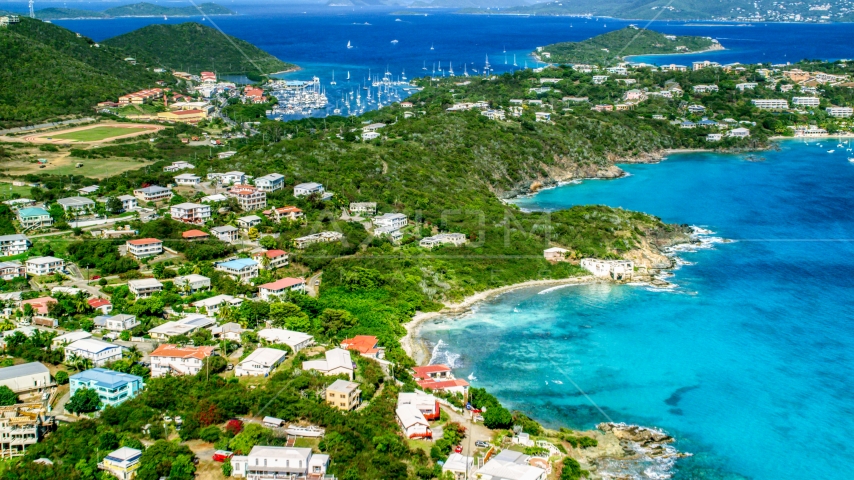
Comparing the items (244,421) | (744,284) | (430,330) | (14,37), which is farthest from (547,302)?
(14,37)

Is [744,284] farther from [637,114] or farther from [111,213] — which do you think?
[637,114]

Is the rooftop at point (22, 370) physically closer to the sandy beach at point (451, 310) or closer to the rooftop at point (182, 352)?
the rooftop at point (182, 352)

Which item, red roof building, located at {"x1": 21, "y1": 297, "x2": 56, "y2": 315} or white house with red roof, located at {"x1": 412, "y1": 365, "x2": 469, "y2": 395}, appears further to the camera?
red roof building, located at {"x1": 21, "y1": 297, "x2": 56, "y2": 315}

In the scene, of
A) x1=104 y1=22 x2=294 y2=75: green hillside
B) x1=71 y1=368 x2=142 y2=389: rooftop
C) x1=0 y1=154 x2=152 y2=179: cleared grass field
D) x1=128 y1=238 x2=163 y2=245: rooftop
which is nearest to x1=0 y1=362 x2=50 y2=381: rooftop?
x1=71 y1=368 x2=142 y2=389: rooftop

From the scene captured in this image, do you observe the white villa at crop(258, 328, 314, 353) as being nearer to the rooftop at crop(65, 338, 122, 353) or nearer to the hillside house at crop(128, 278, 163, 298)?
the rooftop at crop(65, 338, 122, 353)

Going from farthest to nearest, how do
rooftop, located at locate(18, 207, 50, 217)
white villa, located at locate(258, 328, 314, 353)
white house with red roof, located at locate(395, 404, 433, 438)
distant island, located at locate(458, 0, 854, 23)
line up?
1. distant island, located at locate(458, 0, 854, 23)
2. rooftop, located at locate(18, 207, 50, 217)
3. white villa, located at locate(258, 328, 314, 353)
4. white house with red roof, located at locate(395, 404, 433, 438)
